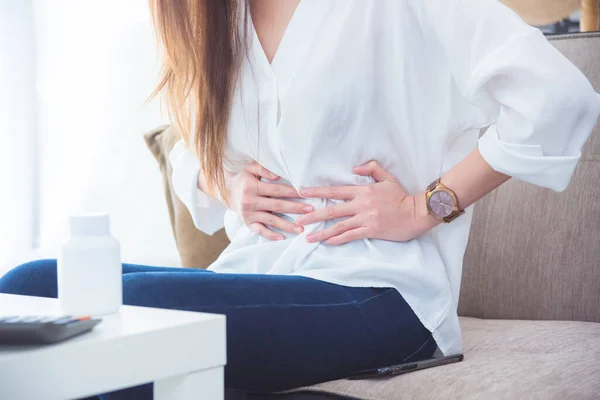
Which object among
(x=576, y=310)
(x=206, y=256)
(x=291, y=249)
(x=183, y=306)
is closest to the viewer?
(x=183, y=306)

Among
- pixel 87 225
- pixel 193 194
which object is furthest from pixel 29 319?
pixel 193 194

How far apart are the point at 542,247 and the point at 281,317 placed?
0.68 meters

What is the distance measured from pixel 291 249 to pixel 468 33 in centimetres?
42

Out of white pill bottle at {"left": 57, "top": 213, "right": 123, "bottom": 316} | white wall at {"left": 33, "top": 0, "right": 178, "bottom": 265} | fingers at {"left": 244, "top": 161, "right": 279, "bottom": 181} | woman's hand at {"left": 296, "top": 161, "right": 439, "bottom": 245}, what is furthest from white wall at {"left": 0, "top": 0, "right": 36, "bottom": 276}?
white pill bottle at {"left": 57, "top": 213, "right": 123, "bottom": 316}

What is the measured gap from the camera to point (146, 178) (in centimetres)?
282

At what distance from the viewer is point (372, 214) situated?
121 centimetres

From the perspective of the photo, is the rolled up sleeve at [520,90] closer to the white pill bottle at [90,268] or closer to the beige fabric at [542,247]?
the beige fabric at [542,247]

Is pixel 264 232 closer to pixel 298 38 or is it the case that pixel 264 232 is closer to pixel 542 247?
pixel 298 38

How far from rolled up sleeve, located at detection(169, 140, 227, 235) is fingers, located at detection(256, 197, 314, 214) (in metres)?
0.30

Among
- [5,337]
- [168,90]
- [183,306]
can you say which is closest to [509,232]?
[168,90]

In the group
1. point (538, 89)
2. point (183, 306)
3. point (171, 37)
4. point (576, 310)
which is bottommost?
Answer: point (576, 310)

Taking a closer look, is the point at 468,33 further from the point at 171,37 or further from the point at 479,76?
the point at 171,37

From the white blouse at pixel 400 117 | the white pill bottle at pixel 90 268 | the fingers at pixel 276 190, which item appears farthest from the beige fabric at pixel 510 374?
the white pill bottle at pixel 90 268

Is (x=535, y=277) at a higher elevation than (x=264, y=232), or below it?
below
